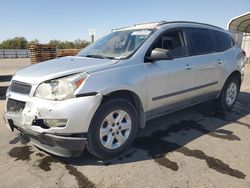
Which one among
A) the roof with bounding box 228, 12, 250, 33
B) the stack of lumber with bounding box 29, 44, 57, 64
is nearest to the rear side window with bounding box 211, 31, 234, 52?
the roof with bounding box 228, 12, 250, 33

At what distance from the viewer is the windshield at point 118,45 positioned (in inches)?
157

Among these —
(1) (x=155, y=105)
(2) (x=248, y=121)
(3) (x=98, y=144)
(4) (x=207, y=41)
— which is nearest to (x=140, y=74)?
(1) (x=155, y=105)

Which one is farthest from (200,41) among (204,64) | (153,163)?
(153,163)

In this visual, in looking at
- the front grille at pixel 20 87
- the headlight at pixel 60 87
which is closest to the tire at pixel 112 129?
the headlight at pixel 60 87

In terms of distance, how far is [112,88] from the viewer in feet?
11.1

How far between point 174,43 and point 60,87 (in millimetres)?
2293

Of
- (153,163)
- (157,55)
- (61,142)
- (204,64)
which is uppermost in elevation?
(157,55)

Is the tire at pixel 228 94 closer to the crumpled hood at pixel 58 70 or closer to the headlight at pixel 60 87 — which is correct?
the crumpled hood at pixel 58 70

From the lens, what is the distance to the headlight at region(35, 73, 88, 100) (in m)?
3.12

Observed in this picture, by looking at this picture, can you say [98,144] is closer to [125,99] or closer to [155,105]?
[125,99]

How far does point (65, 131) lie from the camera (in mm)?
3141

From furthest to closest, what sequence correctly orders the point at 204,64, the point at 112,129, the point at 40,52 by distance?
the point at 40,52 < the point at 204,64 < the point at 112,129

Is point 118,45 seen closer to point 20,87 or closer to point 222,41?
point 20,87

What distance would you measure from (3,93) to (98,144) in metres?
5.70
